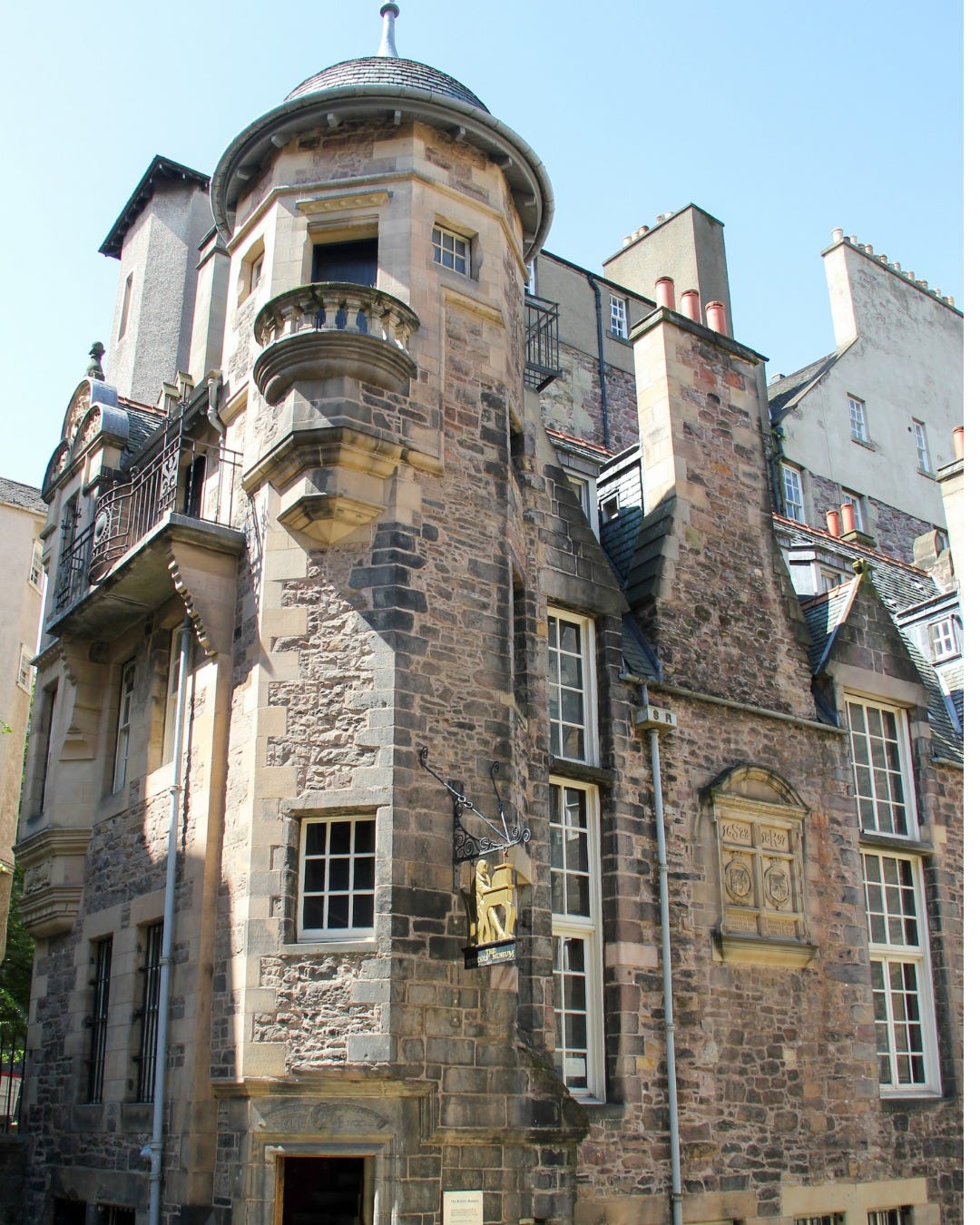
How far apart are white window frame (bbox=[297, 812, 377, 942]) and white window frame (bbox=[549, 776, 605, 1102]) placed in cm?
262

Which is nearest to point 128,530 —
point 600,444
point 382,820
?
point 382,820

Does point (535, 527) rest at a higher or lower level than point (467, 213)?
lower

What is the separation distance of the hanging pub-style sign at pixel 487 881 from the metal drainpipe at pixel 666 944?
8.62ft

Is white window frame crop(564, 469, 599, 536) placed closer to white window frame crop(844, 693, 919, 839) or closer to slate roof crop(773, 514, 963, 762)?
slate roof crop(773, 514, 963, 762)

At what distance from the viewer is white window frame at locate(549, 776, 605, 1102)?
12.6m

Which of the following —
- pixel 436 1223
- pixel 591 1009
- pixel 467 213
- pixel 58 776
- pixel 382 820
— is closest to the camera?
pixel 436 1223

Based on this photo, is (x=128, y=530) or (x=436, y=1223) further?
(x=128, y=530)

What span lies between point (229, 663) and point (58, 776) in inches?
162

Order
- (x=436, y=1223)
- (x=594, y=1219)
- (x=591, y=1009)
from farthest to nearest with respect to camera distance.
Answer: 1. (x=591, y=1009)
2. (x=594, y=1219)
3. (x=436, y=1223)

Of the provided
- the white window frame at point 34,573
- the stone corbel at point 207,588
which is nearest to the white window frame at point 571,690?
the stone corbel at point 207,588

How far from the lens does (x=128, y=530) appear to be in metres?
15.2

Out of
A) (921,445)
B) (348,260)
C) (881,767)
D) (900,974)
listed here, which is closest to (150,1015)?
(348,260)

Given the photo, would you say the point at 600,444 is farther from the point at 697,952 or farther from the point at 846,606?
the point at 697,952

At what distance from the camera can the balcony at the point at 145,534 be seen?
1264 cm
